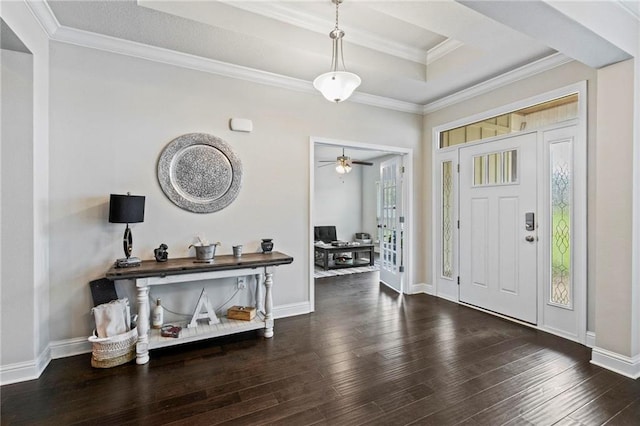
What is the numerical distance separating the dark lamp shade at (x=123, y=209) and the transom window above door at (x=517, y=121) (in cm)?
392

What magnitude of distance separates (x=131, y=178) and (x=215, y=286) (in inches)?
52.8

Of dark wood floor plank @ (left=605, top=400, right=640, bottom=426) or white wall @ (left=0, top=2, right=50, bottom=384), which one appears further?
white wall @ (left=0, top=2, right=50, bottom=384)

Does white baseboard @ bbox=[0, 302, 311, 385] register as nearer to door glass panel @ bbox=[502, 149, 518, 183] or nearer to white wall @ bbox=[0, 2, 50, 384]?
white wall @ bbox=[0, 2, 50, 384]

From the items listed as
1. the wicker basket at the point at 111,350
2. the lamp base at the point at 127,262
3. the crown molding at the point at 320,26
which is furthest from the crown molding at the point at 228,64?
the wicker basket at the point at 111,350

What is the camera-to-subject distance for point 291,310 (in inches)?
145

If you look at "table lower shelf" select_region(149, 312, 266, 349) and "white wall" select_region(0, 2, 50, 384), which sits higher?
"white wall" select_region(0, 2, 50, 384)

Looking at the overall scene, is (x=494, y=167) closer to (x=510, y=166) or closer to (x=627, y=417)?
(x=510, y=166)

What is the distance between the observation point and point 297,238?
12.3 feet

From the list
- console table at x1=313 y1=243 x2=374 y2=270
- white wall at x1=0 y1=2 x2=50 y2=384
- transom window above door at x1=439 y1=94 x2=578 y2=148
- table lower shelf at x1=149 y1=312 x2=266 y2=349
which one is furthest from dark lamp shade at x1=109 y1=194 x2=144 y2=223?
console table at x1=313 y1=243 x2=374 y2=270

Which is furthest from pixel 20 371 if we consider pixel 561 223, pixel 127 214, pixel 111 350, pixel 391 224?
pixel 561 223

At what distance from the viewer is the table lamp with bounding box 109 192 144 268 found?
8.44 feet

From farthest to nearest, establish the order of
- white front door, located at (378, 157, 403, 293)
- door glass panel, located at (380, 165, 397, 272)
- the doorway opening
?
door glass panel, located at (380, 165, 397, 272)
white front door, located at (378, 157, 403, 293)
the doorway opening

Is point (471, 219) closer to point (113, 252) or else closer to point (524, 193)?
point (524, 193)

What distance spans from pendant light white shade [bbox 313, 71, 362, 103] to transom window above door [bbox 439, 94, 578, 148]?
Result: 2.22 m
